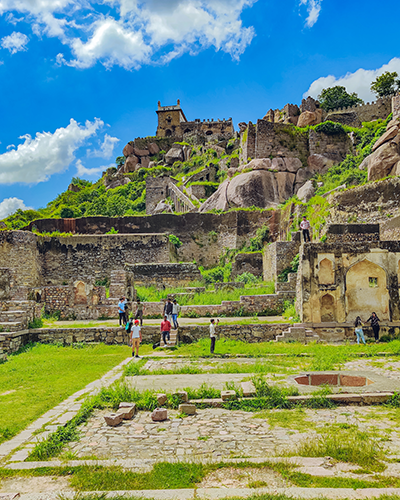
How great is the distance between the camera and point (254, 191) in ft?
106

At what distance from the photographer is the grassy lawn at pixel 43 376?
6.64m

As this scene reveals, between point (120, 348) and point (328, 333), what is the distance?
7887 millimetres

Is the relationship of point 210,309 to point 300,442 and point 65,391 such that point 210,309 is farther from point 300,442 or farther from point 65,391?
point 300,442

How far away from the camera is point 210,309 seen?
17688 mm

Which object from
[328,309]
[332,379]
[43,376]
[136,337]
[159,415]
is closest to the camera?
[159,415]

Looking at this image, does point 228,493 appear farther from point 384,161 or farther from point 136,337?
point 384,161

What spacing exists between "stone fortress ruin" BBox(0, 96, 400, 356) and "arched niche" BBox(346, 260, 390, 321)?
0.04m

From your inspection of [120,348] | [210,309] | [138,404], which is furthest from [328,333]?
[138,404]

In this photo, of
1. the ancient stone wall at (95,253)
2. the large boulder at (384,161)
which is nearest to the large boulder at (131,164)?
the ancient stone wall at (95,253)

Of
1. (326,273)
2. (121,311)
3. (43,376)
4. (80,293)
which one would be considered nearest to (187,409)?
(43,376)

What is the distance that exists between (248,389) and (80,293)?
47.0 ft

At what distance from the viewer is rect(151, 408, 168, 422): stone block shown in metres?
6.39

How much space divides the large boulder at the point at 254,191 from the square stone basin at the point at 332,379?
23.5 m

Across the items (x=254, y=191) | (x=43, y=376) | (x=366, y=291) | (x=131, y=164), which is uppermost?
(x=131, y=164)
